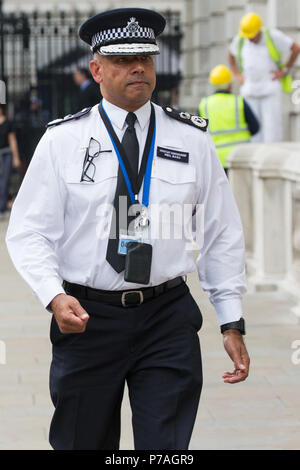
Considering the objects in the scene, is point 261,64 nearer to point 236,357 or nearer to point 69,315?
point 236,357

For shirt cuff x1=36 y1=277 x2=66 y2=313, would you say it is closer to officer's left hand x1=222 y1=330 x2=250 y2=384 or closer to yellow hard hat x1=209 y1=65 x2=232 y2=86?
officer's left hand x1=222 y1=330 x2=250 y2=384

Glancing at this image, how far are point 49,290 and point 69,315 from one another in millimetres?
137

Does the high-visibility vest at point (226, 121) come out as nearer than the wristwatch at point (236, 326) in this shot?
No

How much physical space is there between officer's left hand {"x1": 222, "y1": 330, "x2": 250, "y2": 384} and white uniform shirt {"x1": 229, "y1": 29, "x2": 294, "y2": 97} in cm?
966

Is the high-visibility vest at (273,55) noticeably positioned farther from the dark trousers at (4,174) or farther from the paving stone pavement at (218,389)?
the paving stone pavement at (218,389)

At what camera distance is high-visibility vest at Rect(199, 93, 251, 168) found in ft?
36.7

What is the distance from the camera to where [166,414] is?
11.7 feet

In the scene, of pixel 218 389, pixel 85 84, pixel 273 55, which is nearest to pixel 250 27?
pixel 273 55

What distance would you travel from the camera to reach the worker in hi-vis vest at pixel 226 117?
440 inches

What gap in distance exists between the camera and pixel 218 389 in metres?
6.20

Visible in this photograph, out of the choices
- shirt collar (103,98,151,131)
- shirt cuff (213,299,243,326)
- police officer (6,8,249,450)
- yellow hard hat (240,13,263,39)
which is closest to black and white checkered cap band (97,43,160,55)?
police officer (6,8,249,450)

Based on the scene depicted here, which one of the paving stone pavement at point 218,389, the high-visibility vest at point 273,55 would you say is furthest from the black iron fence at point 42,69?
the paving stone pavement at point 218,389

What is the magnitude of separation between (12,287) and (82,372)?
6715 mm

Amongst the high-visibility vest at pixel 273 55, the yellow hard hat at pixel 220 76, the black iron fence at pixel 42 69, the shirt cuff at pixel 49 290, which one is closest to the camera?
the shirt cuff at pixel 49 290
